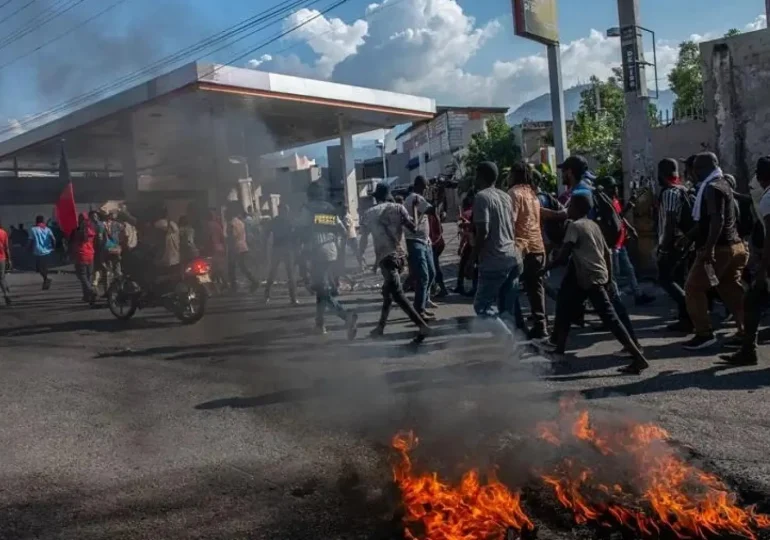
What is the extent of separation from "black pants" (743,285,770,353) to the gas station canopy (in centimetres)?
732

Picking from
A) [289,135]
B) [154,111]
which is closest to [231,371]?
[154,111]

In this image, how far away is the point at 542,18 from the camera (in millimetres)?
13102

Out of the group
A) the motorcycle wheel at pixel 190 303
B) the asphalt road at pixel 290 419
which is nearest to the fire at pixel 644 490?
the asphalt road at pixel 290 419

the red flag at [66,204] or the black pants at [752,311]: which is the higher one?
the red flag at [66,204]

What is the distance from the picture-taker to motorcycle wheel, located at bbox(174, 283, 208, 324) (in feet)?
31.2

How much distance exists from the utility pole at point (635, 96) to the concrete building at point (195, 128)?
6047 millimetres

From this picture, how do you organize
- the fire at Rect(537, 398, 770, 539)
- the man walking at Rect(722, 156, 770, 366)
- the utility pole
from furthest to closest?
the utility pole
the man walking at Rect(722, 156, 770, 366)
the fire at Rect(537, 398, 770, 539)

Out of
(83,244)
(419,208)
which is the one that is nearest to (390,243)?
(419,208)

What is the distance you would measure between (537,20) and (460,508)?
37.4ft

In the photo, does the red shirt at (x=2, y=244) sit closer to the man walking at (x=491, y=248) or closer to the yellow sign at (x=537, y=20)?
the yellow sign at (x=537, y=20)

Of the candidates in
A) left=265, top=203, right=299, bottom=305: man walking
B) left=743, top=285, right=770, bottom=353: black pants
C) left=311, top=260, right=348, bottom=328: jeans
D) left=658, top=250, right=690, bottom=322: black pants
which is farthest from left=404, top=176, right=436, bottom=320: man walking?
left=743, top=285, right=770, bottom=353: black pants

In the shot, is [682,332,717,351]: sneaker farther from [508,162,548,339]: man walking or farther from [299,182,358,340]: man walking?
[299,182,358,340]: man walking

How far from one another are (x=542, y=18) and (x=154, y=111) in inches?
275

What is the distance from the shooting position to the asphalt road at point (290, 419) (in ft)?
12.0
